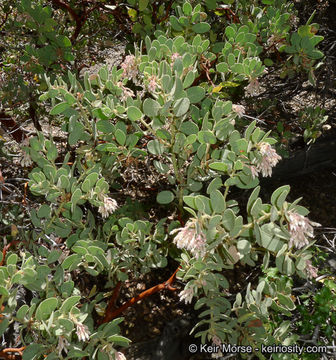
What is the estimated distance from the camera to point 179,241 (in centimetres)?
106

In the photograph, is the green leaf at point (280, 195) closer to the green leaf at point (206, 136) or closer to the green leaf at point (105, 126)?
the green leaf at point (206, 136)

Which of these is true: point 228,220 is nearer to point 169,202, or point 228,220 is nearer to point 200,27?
point 169,202

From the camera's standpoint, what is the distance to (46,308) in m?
1.14

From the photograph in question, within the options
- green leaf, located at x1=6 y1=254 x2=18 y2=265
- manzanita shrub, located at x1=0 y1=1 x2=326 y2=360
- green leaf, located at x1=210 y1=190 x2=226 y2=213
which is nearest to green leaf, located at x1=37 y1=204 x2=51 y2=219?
manzanita shrub, located at x1=0 y1=1 x2=326 y2=360

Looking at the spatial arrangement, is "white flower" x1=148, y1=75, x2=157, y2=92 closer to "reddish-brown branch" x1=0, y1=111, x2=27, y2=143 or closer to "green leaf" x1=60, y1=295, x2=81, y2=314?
"green leaf" x1=60, y1=295, x2=81, y2=314

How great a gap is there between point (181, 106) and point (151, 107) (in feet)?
0.30

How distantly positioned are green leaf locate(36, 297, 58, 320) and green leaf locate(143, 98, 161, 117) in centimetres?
61

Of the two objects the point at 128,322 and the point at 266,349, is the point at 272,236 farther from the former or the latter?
the point at 128,322

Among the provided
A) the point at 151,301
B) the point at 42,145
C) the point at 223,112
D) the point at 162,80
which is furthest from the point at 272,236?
the point at 151,301

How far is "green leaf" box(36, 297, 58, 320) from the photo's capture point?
3.68 feet

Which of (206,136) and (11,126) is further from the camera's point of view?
(11,126)

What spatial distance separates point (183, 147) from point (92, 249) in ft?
1.58

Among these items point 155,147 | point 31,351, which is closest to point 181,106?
point 155,147

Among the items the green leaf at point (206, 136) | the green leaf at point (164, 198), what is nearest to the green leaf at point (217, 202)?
the green leaf at point (206, 136)
